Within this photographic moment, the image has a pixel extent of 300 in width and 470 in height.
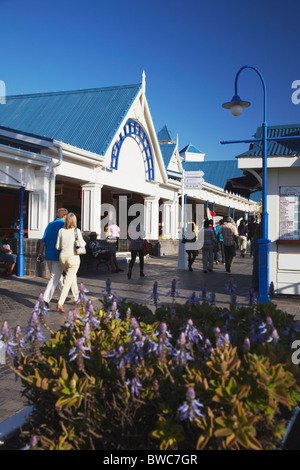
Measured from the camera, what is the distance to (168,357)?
2633 millimetres

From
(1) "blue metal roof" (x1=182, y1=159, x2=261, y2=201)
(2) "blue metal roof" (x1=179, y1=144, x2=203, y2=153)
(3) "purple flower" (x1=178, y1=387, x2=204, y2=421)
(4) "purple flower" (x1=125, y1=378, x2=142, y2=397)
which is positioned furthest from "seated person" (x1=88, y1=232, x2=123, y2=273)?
(2) "blue metal roof" (x1=179, y1=144, x2=203, y2=153)

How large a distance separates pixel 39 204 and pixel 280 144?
310 inches

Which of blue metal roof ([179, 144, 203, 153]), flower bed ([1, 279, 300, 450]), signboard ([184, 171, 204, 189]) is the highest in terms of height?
blue metal roof ([179, 144, 203, 153])

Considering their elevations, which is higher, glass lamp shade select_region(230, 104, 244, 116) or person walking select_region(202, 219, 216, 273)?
glass lamp shade select_region(230, 104, 244, 116)

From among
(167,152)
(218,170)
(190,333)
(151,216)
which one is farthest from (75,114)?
(218,170)

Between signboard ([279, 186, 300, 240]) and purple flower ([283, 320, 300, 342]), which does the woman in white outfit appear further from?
purple flower ([283, 320, 300, 342])

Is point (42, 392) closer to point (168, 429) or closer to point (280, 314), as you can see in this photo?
point (168, 429)

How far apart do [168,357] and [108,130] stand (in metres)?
16.7

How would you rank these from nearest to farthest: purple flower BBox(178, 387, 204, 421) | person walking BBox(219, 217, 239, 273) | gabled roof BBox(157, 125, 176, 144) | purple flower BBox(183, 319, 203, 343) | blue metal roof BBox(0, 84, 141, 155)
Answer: purple flower BBox(178, 387, 204, 421) → purple flower BBox(183, 319, 203, 343) → person walking BBox(219, 217, 239, 273) → blue metal roof BBox(0, 84, 141, 155) → gabled roof BBox(157, 125, 176, 144)

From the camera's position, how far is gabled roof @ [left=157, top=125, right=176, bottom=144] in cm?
3675

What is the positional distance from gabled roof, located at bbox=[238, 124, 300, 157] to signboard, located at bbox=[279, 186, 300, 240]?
0.80 meters

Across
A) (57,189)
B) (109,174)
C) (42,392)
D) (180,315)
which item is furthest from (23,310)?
(109,174)

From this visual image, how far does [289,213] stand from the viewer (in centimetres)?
955

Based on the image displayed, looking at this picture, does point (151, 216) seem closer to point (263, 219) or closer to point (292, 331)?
point (263, 219)
